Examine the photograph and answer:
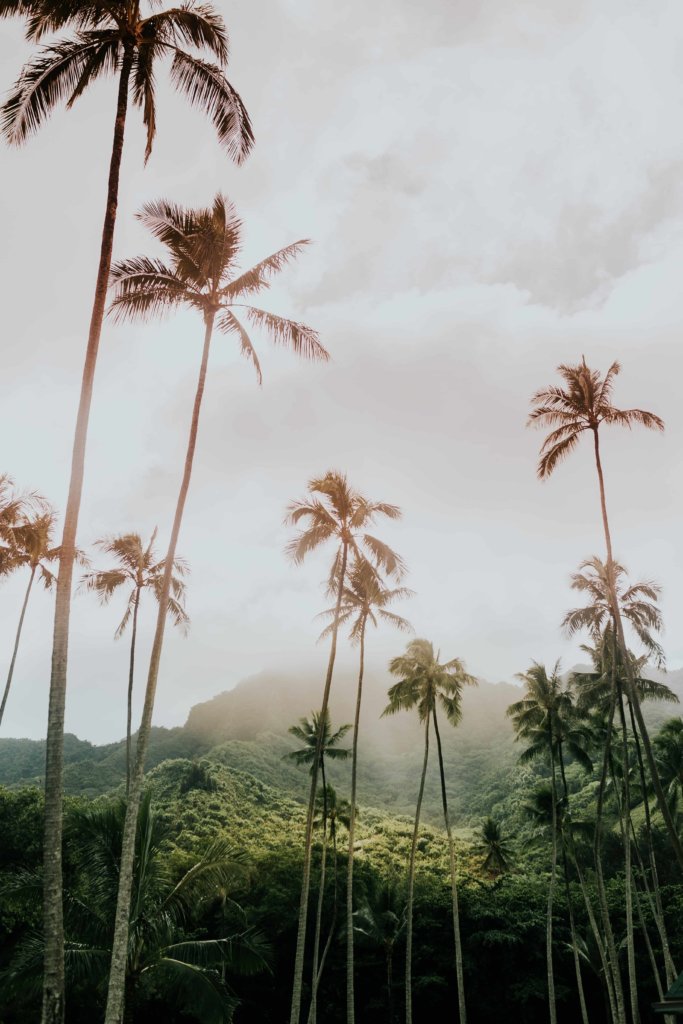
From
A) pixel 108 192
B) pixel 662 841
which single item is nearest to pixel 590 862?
pixel 662 841

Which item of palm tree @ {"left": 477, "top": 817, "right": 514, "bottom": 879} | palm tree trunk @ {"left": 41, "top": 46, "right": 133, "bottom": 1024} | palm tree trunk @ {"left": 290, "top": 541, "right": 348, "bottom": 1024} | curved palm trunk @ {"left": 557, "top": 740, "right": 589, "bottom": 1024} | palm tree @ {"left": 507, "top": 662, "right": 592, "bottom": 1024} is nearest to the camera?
palm tree trunk @ {"left": 41, "top": 46, "right": 133, "bottom": 1024}

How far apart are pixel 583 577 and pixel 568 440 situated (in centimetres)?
669

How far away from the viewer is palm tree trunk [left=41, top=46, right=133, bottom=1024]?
8.52m

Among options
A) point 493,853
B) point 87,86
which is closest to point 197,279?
point 87,86

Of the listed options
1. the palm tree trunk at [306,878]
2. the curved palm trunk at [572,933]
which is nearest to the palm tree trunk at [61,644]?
the palm tree trunk at [306,878]

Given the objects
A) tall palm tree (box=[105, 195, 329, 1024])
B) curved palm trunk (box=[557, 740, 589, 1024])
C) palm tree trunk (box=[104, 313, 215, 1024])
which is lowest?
curved palm trunk (box=[557, 740, 589, 1024])

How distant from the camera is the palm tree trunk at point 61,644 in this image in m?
8.52

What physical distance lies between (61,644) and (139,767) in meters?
4.01

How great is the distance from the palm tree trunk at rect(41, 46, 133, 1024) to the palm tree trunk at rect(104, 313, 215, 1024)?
213 centimetres

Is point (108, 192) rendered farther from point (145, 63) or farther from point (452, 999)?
point (452, 999)

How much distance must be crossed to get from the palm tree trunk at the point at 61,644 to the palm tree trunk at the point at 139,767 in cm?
213

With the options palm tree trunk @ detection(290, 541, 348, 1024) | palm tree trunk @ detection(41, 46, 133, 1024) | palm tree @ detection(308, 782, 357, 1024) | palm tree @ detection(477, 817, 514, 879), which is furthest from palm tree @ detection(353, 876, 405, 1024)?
palm tree trunk @ detection(41, 46, 133, 1024)

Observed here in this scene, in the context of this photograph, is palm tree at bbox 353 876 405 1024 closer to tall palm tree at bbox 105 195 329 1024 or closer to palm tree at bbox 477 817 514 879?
palm tree at bbox 477 817 514 879

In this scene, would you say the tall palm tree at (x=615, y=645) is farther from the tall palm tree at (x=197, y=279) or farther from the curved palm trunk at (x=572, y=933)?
the tall palm tree at (x=197, y=279)
